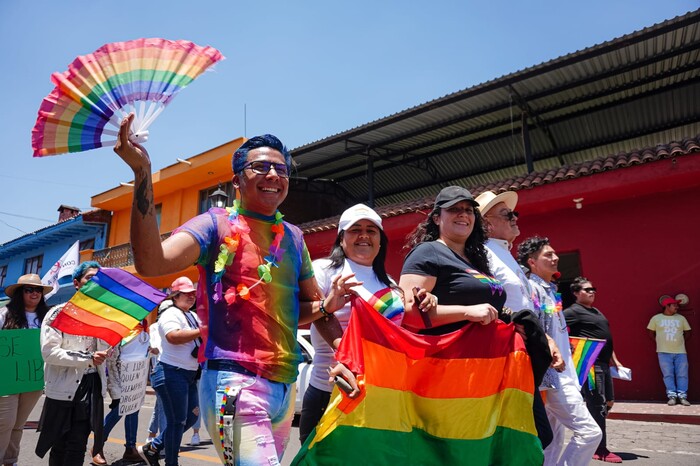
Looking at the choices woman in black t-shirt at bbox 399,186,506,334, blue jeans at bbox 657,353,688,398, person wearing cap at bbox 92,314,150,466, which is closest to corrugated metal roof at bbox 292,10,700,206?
blue jeans at bbox 657,353,688,398

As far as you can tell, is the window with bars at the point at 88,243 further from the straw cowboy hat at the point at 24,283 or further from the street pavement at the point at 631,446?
the straw cowboy hat at the point at 24,283

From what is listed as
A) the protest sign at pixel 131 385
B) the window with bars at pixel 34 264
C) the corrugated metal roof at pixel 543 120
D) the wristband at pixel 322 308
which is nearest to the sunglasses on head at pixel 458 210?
Answer: the wristband at pixel 322 308

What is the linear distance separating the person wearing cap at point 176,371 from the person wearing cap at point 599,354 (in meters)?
A: 4.17

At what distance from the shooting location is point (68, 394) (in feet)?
14.6

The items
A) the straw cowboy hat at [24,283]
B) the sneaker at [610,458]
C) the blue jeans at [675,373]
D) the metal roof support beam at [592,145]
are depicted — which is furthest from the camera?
the metal roof support beam at [592,145]

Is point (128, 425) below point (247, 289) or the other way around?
below

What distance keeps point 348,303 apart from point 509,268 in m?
1.19

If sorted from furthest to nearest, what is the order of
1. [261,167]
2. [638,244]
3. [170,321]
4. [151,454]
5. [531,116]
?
[531,116] → [638,244] → [170,321] → [151,454] → [261,167]

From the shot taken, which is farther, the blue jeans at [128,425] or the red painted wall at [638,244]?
the red painted wall at [638,244]

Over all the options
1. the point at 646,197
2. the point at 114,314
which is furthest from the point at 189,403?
the point at 646,197

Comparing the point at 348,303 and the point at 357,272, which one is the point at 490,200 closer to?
the point at 357,272

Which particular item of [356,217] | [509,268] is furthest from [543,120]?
[356,217]

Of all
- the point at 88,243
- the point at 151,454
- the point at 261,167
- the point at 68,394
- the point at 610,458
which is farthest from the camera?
the point at 88,243

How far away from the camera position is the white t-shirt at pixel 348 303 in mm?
3381
